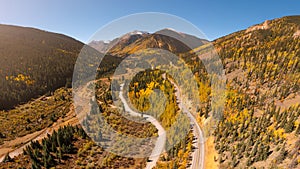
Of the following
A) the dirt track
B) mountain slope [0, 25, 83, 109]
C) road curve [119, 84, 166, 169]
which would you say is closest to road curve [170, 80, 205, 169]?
road curve [119, 84, 166, 169]

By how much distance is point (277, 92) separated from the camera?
45.3 m

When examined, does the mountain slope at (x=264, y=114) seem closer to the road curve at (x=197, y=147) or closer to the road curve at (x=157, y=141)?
the road curve at (x=197, y=147)

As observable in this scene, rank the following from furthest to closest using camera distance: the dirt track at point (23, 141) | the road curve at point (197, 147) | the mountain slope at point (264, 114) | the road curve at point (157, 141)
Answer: the dirt track at point (23, 141), the road curve at point (157, 141), the road curve at point (197, 147), the mountain slope at point (264, 114)

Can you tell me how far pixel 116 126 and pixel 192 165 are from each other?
28.2 metres

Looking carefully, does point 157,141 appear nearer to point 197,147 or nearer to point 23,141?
point 197,147

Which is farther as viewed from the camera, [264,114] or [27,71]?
[27,71]

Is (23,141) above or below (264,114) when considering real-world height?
below

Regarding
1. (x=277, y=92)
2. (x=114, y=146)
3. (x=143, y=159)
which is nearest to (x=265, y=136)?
(x=277, y=92)

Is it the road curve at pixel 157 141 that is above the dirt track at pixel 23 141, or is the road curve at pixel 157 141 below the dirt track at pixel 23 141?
above

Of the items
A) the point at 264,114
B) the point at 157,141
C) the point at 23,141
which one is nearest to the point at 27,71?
the point at 23,141

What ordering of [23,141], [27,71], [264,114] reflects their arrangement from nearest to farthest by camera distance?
1. [264,114]
2. [23,141]
3. [27,71]

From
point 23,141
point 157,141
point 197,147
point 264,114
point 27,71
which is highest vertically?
point 264,114

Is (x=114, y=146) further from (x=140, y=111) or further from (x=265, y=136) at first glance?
(x=265, y=136)

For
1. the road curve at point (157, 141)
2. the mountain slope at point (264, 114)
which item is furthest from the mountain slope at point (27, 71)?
the mountain slope at point (264, 114)
